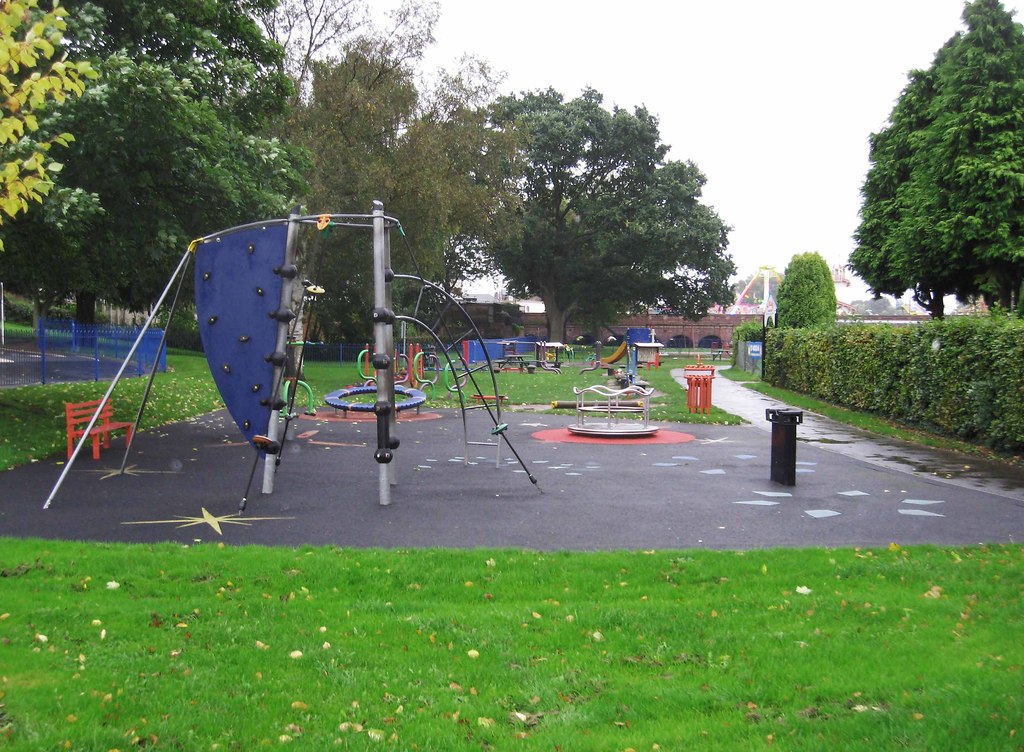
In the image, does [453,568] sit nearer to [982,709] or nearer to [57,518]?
[982,709]

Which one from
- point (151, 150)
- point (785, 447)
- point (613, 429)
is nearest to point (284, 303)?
point (151, 150)

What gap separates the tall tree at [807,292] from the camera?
32688 millimetres

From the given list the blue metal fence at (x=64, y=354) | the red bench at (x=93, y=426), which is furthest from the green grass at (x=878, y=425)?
the blue metal fence at (x=64, y=354)

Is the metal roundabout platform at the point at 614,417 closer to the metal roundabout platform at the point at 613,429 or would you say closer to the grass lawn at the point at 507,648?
the metal roundabout platform at the point at 613,429

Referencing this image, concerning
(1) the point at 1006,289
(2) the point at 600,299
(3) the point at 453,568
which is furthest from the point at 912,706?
(2) the point at 600,299

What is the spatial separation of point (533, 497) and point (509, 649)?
491 centimetres

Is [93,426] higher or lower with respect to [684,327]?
lower

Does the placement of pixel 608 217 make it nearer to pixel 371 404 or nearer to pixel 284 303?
pixel 371 404

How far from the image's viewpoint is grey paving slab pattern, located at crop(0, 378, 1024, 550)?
8008mm

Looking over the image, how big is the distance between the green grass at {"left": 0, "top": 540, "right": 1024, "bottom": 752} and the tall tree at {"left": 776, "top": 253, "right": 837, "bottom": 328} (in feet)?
88.6

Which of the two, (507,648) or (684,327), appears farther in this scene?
(684,327)

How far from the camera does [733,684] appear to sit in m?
4.46

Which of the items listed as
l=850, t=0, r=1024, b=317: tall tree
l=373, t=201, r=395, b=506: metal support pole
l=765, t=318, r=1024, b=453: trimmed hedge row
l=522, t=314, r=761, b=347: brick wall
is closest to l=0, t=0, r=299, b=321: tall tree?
l=373, t=201, r=395, b=506: metal support pole

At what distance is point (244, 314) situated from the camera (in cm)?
969
